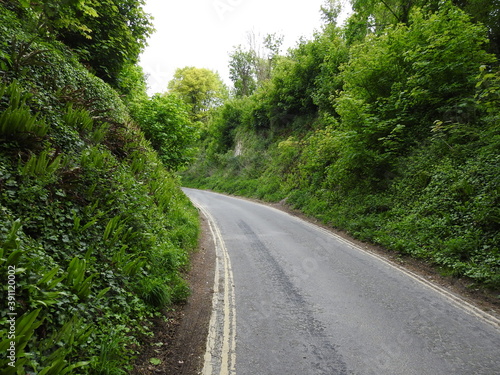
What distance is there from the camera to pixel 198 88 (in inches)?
1834

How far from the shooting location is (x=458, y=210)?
7770mm

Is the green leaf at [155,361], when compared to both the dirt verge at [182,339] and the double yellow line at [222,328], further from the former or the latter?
the double yellow line at [222,328]

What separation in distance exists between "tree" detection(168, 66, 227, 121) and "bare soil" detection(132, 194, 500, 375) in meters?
41.4

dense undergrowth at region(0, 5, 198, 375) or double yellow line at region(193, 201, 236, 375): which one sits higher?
dense undergrowth at region(0, 5, 198, 375)

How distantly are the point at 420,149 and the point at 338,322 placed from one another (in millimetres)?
8727

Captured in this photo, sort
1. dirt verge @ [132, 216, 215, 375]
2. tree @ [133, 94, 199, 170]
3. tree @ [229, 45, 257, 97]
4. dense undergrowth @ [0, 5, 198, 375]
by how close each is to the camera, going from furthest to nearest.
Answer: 1. tree @ [229, 45, 257, 97]
2. tree @ [133, 94, 199, 170]
3. dirt verge @ [132, 216, 215, 375]
4. dense undergrowth @ [0, 5, 198, 375]

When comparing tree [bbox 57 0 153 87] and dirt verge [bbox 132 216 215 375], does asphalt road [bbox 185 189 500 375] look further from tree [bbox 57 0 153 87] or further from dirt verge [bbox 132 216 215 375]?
tree [bbox 57 0 153 87]

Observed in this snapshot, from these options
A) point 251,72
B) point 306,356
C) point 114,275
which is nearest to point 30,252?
point 114,275

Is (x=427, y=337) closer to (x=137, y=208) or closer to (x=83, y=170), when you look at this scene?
(x=137, y=208)

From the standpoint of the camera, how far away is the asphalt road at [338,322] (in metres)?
3.73

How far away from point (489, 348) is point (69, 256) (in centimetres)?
638

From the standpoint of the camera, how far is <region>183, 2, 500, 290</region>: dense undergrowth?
7148mm

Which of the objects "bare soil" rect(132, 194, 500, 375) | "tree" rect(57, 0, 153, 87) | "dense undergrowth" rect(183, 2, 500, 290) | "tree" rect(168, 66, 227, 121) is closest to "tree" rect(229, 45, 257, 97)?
"tree" rect(168, 66, 227, 121)

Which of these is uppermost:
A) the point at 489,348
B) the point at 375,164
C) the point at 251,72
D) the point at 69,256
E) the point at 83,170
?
the point at 251,72
